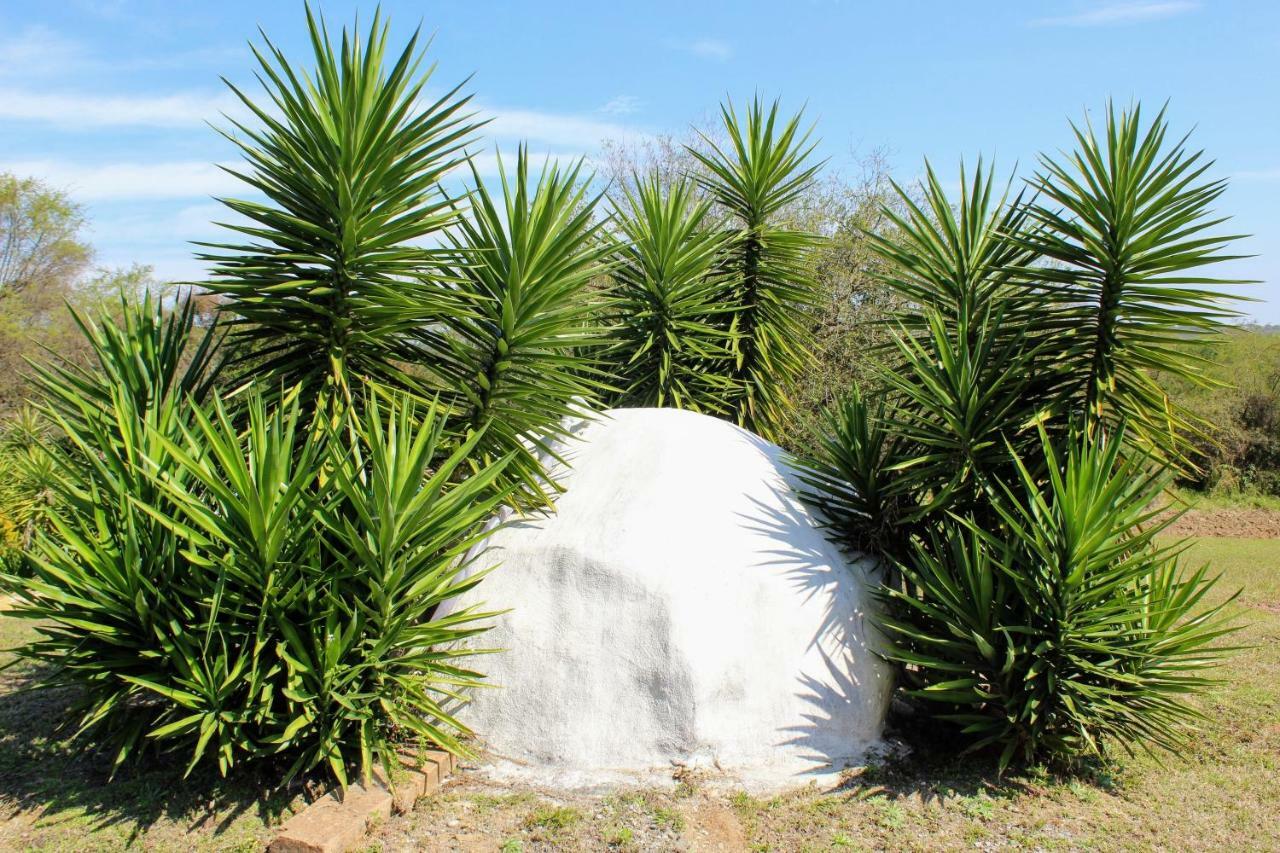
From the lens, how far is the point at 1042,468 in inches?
234

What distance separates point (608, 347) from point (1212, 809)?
5519 mm

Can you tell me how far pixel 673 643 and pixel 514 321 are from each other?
7.51 ft

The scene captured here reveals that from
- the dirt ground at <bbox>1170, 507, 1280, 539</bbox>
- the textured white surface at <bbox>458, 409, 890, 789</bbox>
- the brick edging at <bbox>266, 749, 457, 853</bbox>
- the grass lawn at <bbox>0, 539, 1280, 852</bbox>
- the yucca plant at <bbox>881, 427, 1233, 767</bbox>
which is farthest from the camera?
the dirt ground at <bbox>1170, 507, 1280, 539</bbox>

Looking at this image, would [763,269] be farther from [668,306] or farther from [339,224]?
[339,224]

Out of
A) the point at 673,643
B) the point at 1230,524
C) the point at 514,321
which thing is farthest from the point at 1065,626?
the point at 1230,524

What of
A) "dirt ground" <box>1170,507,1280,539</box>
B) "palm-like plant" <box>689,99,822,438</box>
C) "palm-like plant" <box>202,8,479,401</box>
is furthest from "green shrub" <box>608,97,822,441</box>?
"dirt ground" <box>1170,507,1280,539</box>

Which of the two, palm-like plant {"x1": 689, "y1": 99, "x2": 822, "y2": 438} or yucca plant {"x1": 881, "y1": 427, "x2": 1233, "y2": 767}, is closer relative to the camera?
yucca plant {"x1": 881, "y1": 427, "x2": 1233, "y2": 767}

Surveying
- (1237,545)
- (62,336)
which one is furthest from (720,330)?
(62,336)

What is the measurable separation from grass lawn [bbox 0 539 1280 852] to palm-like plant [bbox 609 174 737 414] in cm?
367

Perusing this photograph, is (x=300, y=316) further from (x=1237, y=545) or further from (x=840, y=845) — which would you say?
(x=1237, y=545)

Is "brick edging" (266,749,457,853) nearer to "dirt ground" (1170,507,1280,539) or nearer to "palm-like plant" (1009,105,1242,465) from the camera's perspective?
"palm-like plant" (1009,105,1242,465)

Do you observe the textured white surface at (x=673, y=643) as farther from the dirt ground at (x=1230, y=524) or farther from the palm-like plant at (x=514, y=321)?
the dirt ground at (x=1230, y=524)

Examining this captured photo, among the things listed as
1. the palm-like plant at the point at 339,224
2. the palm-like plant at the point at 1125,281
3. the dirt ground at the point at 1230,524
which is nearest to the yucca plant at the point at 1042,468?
the palm-like plant at the point at 1125,281

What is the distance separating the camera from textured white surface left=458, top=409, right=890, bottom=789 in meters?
5.31
